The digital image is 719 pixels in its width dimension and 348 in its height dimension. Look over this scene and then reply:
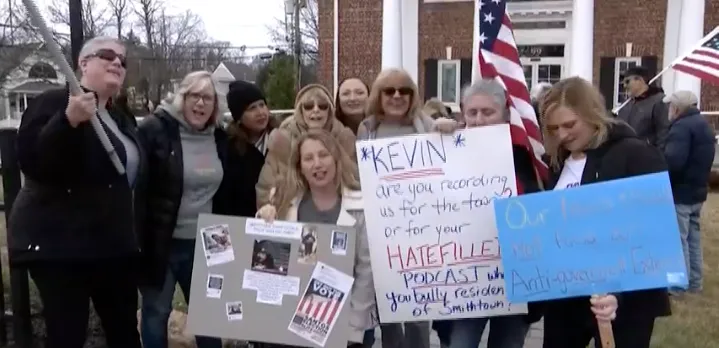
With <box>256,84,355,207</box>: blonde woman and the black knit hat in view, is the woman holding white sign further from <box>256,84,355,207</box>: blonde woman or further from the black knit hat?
the black knit hat

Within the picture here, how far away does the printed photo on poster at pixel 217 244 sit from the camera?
135 inches

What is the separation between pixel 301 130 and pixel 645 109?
15.9 feet

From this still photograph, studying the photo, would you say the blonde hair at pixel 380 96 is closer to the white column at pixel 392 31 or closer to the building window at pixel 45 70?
the building window at pixel 45 70

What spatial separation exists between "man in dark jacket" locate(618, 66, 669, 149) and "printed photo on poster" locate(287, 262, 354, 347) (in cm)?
505

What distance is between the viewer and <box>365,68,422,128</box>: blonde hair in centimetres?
419

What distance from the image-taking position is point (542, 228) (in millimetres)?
2967

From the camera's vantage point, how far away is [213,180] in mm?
4039

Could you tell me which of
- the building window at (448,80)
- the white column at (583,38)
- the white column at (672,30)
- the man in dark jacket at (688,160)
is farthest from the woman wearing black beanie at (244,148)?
the white column at (672,30)

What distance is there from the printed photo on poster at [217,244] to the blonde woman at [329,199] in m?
0.21

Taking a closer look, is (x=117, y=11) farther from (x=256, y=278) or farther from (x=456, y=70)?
(x=256, y=278)

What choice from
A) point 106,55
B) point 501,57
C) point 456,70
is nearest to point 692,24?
point 456,70

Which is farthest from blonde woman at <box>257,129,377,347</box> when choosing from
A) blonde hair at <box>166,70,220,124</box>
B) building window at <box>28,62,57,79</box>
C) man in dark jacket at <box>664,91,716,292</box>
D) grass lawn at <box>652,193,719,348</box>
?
man in dark jacket at <box>664,91,716,292</box>

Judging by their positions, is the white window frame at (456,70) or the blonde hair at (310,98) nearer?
the blonde hair at (310,98)

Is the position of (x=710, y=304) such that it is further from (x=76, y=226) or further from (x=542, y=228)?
(x=76, y=226)
